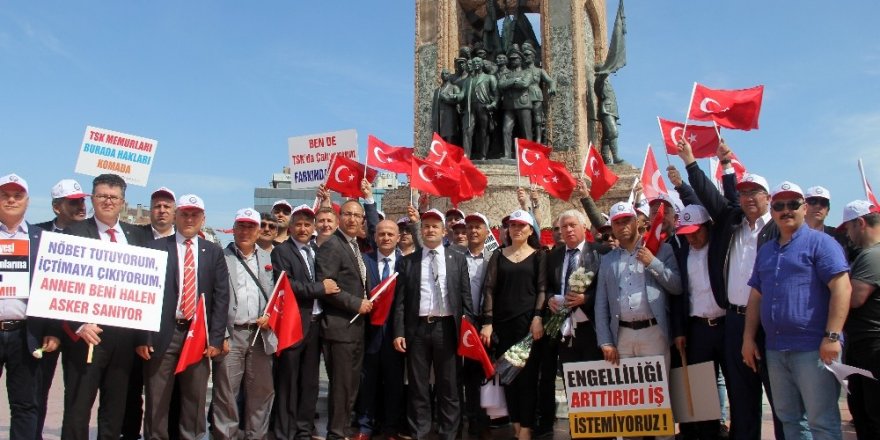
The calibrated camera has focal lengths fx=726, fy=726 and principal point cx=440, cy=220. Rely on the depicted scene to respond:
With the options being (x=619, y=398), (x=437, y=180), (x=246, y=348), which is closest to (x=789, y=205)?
(x=619, y=398)

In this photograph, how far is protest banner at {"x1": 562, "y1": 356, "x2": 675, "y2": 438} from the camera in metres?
5.19

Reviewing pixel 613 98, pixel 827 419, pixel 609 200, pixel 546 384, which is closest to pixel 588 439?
pixel 546 384

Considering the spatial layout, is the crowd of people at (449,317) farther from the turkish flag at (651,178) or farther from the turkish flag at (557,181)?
the turkish flag at (557,181)

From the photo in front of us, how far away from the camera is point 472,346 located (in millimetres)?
5855

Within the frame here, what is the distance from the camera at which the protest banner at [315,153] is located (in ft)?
31.9

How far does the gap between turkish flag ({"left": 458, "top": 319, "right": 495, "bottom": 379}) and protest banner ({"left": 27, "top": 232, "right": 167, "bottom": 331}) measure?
2331 mm

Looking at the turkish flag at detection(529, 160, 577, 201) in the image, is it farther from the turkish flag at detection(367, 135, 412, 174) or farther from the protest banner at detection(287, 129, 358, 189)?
the protest banner at detection(287, 129, 358, 189)

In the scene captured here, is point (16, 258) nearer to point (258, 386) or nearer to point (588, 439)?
point (258, 386)

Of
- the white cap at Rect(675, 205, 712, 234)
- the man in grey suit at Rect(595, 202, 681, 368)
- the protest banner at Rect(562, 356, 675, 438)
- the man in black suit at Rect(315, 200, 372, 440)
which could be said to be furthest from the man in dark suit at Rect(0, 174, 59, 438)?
the white cap at Rect(675, 205, 712, 234)

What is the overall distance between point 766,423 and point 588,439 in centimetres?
192

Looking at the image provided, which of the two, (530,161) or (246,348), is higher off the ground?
(530,161)

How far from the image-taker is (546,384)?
608cm

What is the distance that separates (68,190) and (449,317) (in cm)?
320

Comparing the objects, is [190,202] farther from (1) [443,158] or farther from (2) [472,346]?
(1) [443,158]
